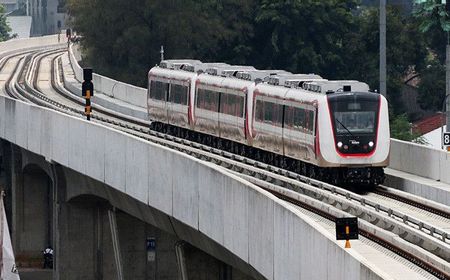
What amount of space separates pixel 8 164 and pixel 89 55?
1377 inches

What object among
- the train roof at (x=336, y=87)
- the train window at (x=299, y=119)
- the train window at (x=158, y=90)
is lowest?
the train window at (x=158, y=90)

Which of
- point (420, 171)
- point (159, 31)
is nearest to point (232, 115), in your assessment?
point (420, 171)

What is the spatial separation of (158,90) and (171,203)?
77.4ft

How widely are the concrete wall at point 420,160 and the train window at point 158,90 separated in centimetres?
1879

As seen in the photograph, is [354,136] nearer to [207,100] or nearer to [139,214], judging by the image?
[139,214]

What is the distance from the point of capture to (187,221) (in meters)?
41.5

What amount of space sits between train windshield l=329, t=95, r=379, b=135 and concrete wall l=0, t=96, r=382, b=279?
4838 millimetres

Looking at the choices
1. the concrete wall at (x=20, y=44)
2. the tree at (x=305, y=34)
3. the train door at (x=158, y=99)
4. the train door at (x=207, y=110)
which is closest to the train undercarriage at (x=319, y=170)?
the train door at (x=207, y=110)

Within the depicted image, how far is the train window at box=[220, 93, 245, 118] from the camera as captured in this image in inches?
2082

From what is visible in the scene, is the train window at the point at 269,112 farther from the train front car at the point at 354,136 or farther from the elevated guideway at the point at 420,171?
the train front car at the point at 354,136

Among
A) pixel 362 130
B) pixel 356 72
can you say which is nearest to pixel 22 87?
pixel 356 72

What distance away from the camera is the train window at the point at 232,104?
173 ft

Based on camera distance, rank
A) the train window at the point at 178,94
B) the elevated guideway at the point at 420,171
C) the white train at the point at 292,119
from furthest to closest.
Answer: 1. the train window at the point at 178,94
2. the white train at the point at 292,119
3. the elevated guideway at the point at 420,171

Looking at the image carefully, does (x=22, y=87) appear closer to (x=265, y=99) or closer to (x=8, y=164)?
(x=8, y=164)
